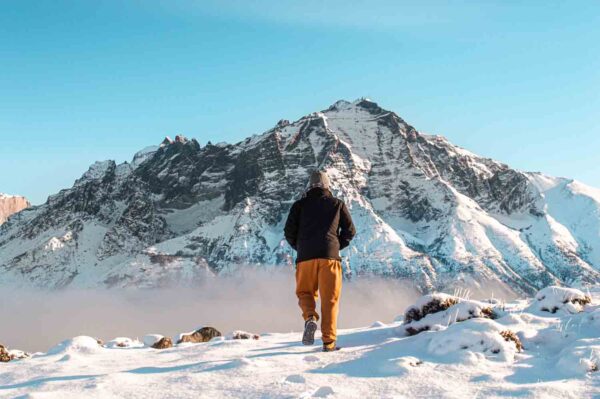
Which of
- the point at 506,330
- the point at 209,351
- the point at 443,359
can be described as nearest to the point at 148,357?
the point at 209,351

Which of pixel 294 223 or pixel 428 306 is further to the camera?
pixel 428 306

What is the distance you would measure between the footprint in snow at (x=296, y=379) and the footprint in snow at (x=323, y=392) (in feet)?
1.64

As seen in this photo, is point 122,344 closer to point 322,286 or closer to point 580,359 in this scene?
point 322,286

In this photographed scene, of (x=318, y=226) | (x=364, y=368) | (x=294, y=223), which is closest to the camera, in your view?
(x=364, y=368)

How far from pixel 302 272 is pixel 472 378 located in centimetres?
448

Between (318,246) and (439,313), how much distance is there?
3.46m

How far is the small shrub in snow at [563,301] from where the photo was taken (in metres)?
13.4

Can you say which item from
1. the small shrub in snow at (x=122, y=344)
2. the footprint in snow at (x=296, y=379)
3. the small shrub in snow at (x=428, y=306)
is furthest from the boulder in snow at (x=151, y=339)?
the footprint in snow at (x=296, y=379)

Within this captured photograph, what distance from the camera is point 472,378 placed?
28.2 feet

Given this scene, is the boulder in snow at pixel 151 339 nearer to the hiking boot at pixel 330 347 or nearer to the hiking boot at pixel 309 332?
the hiking boot at pixel 309 332

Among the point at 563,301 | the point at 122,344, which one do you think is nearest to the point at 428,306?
the point at 563,301

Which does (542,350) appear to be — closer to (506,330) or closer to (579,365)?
(506,330)

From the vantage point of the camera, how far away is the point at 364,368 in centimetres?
923

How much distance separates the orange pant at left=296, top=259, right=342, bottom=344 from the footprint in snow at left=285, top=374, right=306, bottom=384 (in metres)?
2.80
